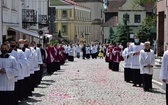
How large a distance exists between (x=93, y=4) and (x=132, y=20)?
30.4 m

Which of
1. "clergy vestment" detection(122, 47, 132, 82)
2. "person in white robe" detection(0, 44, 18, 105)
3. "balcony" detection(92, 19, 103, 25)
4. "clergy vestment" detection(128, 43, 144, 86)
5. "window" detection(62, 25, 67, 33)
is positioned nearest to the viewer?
"person in white robe" detection(0, 44, 18, 105)

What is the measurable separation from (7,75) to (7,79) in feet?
0.58

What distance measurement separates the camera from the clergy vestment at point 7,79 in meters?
12.6

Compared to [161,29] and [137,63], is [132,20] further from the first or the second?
[137,63]

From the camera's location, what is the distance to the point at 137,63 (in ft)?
66.4

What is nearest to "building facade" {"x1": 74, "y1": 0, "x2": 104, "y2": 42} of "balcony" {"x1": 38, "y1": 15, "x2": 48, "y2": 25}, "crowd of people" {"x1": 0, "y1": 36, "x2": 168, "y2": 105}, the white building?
"balcony" {"x1": 38, "y1": 15, "x2": 48, "y2": 25}

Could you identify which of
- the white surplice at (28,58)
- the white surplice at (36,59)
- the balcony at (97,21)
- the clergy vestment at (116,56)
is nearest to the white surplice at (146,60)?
the white surplice at (36,59)

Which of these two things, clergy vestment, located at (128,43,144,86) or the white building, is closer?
clergy vestment, located at (128,43,144,86)

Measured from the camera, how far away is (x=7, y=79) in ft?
41.6

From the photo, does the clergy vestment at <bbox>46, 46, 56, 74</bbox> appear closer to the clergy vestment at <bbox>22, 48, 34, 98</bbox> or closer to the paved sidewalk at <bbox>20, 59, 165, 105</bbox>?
the paved sidewalk at <bbox>20, 59, 165, 105</bbox>

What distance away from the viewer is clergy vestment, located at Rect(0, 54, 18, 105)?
12.6 metres

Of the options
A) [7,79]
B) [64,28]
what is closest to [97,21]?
[64,28]

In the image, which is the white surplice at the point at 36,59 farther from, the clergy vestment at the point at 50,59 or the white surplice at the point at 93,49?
the white surplice at the point at 93,49

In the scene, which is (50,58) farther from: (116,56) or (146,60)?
(146,60)
